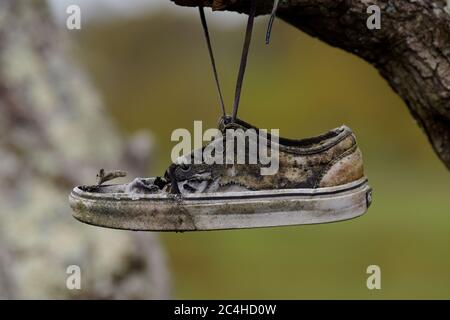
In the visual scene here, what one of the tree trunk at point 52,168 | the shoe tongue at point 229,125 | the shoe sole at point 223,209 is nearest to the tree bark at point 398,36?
the shoe tongue at point 229,125

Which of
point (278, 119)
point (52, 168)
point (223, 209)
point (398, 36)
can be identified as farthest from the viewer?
point (278, 119)

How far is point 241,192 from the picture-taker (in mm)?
1875

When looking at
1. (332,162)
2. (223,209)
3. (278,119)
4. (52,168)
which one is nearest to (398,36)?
(332,162)

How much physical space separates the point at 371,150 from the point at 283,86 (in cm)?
175

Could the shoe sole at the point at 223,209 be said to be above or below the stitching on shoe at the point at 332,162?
below

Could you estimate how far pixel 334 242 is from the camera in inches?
423

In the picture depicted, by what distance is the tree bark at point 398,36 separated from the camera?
2051 mm

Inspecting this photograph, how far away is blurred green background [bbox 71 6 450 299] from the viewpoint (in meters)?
9.71

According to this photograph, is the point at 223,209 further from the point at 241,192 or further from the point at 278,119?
the point at 278,119

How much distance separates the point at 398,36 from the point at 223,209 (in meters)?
0.68

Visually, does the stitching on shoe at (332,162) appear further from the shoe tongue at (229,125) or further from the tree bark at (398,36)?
the tree bark at (398,36)

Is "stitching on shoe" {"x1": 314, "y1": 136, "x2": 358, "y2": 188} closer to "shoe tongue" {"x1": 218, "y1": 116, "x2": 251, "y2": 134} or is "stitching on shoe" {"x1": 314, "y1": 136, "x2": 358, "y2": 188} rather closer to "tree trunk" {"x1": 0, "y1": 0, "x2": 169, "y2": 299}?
"shoe tongue" {"x1": 218, "y1": 116, "x2": 251, "y2": 134}

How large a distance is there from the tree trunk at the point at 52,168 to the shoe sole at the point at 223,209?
1733mm

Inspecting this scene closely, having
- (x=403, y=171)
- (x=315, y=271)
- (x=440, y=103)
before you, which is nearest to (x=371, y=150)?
(x=403, y=171)
